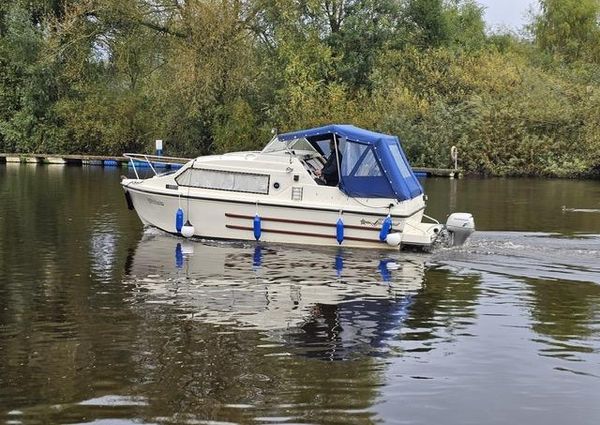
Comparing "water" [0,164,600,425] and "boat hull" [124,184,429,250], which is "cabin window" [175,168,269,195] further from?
"water" [0,164,600,425]

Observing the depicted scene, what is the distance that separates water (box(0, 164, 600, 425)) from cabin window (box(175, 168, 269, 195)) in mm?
1494

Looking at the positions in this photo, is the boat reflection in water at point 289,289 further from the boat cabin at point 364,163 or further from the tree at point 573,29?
the tree at point 573,29

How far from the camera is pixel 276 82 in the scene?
51000mm

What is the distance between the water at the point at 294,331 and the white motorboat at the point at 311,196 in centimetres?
58

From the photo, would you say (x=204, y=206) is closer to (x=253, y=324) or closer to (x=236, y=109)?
(x=253, y=324)

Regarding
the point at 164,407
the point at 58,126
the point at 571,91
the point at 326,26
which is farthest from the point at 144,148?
the point at 164,407

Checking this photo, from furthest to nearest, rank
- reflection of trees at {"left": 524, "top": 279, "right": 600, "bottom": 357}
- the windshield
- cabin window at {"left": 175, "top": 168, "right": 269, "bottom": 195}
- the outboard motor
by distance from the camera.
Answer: the windshield < cabin window at {"left": 175, "top": 168, "right": 269, "bottom": 195} < the outboard motor < reflection of trees at {"left": 524, "top": 279, "right": 600, "bottom": 357}

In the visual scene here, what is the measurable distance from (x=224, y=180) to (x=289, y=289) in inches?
233

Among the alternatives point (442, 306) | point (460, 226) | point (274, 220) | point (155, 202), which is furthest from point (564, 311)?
point (155, 202)

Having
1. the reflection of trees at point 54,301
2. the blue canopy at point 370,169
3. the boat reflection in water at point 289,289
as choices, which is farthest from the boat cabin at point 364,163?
the reflection of trees at point 54,301

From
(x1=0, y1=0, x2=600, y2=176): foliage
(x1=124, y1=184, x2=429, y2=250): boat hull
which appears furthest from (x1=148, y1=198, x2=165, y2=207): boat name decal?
(x1=0, y1=0, x2=600, y2=176): foliage

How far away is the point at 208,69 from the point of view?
4922 cm

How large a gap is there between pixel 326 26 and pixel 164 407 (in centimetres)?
4606

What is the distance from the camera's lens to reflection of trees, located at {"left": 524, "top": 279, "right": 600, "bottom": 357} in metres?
11.9
